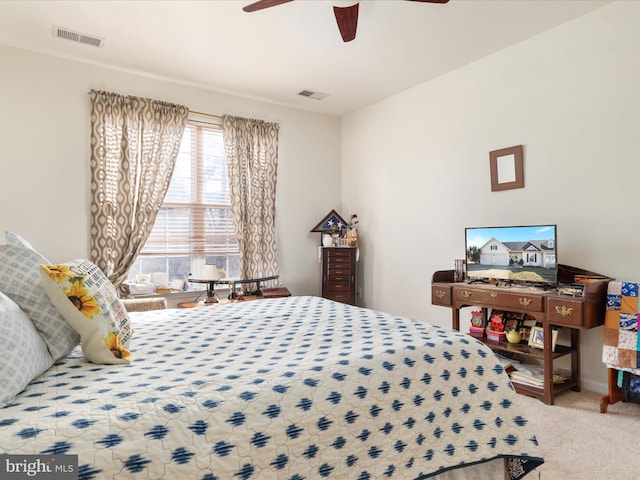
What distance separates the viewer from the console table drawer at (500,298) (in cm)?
281

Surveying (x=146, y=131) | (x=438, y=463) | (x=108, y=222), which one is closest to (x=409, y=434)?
(x=438, y=463)

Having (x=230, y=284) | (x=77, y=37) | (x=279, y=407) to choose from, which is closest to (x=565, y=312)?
(x=279, y=407)

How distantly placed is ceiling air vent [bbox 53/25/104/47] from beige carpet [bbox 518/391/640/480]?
4.16 meters

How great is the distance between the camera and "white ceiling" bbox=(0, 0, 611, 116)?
2.85 meters

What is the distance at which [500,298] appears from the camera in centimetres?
302

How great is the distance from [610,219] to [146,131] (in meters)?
4.14

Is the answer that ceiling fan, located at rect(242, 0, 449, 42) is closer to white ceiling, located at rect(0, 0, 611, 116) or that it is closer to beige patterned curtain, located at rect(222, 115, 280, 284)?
white ceiling, located at rect(0, 0, 611, 116)

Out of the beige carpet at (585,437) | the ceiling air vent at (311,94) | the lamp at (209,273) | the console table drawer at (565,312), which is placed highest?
the ceiling air vent at (311,94)

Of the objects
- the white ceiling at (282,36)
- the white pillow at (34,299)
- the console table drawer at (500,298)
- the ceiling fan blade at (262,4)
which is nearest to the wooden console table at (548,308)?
the console table drawer at (500,298)

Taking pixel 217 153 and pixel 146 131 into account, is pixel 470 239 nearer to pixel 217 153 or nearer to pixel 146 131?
pixel 217 153

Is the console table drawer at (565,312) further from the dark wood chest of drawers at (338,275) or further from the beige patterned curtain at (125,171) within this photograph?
the beige patterned curtain at (125,171)

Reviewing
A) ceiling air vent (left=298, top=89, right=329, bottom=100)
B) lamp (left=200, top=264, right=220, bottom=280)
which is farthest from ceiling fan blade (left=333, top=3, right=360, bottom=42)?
lamp (left=200, top=264, right=220, bottom=280)

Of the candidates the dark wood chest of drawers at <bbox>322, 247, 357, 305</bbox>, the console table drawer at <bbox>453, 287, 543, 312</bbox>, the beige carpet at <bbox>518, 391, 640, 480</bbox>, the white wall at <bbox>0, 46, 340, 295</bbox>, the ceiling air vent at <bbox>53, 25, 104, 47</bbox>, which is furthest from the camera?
the dark wood chest of drawers at <bbox>322, 247, 357, 305</bbox>

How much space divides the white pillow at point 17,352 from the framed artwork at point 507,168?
3.50 metres
